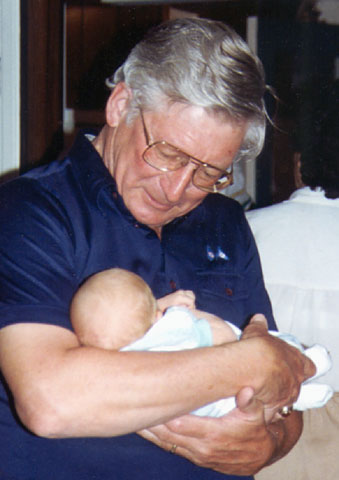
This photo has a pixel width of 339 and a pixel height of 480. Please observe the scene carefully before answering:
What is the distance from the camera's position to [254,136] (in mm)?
1541

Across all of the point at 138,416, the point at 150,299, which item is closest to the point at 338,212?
the point at 150,299

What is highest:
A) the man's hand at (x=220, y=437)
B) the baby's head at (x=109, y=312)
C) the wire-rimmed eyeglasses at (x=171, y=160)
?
the wire-rimmed eyeglasses at (x=171, y=160)

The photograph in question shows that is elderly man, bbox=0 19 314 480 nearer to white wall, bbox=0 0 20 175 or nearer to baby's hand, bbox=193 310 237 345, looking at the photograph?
baby's hand, bbox=193 310 237 345

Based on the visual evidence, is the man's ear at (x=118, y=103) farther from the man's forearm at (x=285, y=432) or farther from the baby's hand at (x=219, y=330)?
the man's forearm at (x=285, y=432)

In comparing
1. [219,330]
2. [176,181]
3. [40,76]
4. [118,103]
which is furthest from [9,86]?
[219,330]

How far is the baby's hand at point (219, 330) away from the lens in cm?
135

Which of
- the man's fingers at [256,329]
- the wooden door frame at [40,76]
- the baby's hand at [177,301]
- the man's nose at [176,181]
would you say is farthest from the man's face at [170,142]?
the wooden door frame at [40,76]

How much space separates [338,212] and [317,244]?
0.21 m

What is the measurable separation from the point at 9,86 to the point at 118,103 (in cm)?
161

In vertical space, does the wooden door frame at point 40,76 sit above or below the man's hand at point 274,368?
above

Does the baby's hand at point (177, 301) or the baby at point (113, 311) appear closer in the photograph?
the baby at point (113, 311)

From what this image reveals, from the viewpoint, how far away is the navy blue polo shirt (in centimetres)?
117

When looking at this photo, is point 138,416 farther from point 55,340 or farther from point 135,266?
point 135,266

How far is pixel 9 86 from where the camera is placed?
9.44ft
